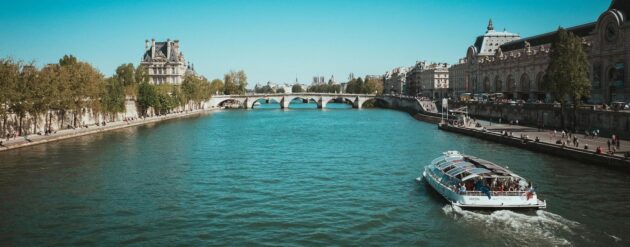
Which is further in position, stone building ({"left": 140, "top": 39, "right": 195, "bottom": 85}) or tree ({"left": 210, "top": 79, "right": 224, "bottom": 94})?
tree ({"left": 210, "top": 79, "right": 224, "bottom": 94})

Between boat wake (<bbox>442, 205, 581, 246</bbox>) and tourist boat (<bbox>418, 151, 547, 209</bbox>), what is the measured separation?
0.46 metres

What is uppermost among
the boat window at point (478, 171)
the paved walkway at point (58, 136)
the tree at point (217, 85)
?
the tree at point (217, 85)

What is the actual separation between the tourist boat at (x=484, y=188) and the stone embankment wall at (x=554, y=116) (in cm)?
2812

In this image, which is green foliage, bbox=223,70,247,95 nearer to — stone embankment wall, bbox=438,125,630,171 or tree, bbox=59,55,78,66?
tree, bbox=59,55,78,66

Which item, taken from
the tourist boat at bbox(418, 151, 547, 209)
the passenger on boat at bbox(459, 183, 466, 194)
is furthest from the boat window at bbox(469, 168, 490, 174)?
the passenger on boat at bbox(459, 183, 466, 194)

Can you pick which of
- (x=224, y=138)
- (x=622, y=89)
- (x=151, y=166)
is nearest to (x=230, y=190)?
(x=151, y=166)

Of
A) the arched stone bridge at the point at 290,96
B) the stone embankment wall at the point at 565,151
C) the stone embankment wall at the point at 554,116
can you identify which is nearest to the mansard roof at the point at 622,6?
the stone embankment wall at the point at 554,116

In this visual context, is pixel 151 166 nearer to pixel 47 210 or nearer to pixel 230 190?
pixel 230 190

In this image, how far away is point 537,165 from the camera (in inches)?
1671

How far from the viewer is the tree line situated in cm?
5781

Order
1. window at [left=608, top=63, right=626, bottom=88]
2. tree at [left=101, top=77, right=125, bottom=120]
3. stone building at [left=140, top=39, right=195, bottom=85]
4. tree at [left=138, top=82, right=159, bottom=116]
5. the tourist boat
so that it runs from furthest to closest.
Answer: stone building at [left=140, top=39, right=195, bottom=85] → tree at [left=138, top=82, right=159, bottom=116] → tree at [left=101, top=77, right=125, bottom=120] → window at [left=608, top=63, right=626, bottom=88] → the tourist boat

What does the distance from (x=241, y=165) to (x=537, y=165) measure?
23.1 meters

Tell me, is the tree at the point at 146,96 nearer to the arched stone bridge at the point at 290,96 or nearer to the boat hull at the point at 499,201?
the arched stone bridge at the point at 290,96

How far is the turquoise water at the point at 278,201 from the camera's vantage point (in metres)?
23.8
